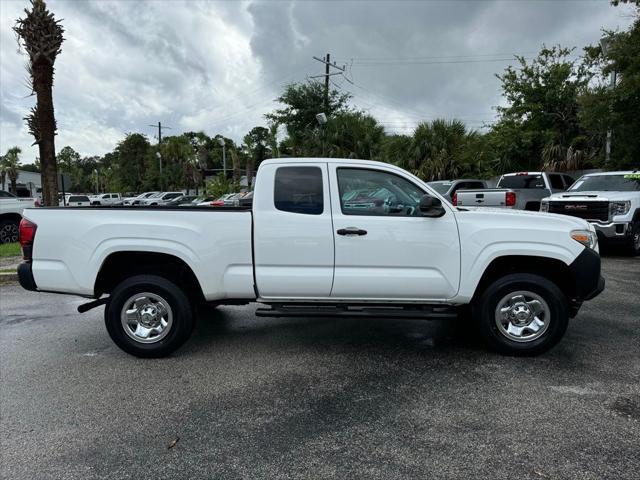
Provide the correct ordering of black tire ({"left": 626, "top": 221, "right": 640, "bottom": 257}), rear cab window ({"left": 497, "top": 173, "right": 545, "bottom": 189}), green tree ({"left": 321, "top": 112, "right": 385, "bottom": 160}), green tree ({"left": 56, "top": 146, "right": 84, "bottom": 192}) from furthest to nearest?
green tree ({"left": 56, "top": 146, "right": 84, "bottom": 192}) < green tree ({"left": 321, "top": 112, "right": 385, "bottom": 160}) < rear cab window ({"left": 497, "top": 173, "right": 545, "bottom": 189}) < black tire ({"left": 626, "top": 221, "right": 640, "bottom": 257})

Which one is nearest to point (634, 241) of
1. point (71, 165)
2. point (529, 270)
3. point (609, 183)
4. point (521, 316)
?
point (609, 183)

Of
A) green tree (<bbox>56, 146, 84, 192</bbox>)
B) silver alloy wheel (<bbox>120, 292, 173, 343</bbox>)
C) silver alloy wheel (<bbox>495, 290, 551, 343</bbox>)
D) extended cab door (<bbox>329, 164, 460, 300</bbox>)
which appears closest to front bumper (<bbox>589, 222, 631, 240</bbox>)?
silver alloy wheel (<bbox>495, 290, 551, 343</bbox>)

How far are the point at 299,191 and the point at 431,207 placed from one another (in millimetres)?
1249

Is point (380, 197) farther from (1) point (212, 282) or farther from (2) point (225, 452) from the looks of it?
(2) point (225, 452)

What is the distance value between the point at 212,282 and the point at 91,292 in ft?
4.05

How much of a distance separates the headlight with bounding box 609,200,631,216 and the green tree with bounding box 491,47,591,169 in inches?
384

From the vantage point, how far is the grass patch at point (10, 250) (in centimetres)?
1101

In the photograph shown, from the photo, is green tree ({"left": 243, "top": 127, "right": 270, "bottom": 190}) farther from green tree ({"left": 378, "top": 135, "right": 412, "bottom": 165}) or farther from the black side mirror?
the black side mirror

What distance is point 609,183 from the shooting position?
10938mm

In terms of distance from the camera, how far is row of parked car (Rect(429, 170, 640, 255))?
9.80 m

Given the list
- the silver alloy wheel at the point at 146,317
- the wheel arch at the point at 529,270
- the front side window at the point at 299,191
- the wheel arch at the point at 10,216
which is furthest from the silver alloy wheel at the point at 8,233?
the wheel arch at the point at 529,270

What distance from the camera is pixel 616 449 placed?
→ 2881 millimetres

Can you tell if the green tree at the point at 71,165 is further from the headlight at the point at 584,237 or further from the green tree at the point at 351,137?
the headlight at the point at 584,237

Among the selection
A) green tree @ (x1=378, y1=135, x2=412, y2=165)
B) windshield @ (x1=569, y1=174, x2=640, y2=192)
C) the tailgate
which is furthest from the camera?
green tree @ (x1=378, y1=135, x2=412, y2=165)
